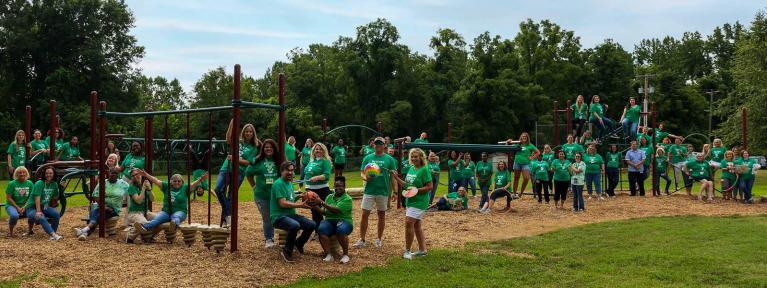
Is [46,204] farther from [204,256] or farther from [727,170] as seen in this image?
[727,170]

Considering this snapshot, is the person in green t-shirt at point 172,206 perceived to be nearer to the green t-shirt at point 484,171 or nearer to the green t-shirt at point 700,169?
the green t-shirt at point 484,171

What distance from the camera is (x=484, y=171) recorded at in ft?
52.5

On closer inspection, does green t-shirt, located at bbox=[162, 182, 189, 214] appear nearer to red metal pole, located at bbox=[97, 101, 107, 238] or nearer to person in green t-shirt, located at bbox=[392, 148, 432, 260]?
red metal pole, located at bbox=[97, 101, 107, 238]

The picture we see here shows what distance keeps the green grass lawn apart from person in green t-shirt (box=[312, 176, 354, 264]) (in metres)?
0.66

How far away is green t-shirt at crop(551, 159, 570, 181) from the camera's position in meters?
15.0

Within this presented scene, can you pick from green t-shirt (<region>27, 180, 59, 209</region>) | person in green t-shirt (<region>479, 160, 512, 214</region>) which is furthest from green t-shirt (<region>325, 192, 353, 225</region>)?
person in green t-shirt (<region>479, 160, 512, 214</region>)

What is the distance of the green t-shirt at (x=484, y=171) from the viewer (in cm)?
1593

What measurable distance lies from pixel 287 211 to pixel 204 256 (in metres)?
1.28

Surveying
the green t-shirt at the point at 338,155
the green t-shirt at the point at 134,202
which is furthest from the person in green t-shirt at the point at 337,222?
the green t-shirt at the point at 338,155

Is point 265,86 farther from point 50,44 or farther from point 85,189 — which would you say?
point 85,189

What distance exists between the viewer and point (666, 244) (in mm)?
10234

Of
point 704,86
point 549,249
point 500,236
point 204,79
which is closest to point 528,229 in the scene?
point 500,236

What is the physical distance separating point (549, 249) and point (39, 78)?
147 feet

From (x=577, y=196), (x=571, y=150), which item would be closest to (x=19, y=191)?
(x=577, y=196)
